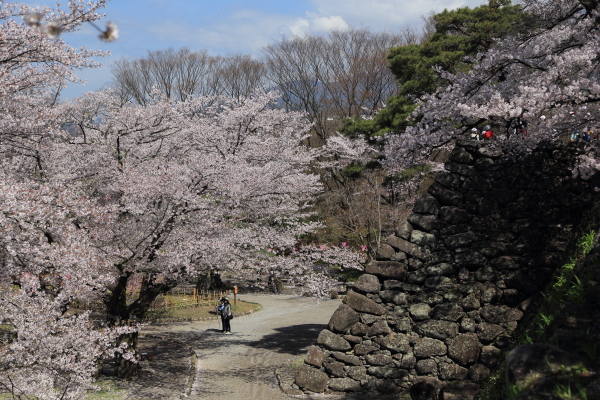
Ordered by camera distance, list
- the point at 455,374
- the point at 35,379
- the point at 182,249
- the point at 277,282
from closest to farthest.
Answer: the point at 35,379
the point at 455,374
the point at 182,249
the point at 277,282

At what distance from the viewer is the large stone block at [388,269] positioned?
27.9 ft

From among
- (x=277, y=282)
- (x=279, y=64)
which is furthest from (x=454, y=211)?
(x=279, y=64)

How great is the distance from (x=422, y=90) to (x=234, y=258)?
771 cm

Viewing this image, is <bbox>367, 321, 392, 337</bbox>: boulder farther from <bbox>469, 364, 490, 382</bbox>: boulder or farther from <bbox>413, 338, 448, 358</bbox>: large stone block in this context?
<bbox>469, 364, 490, 382</bbox>: boulder

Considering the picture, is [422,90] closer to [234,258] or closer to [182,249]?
[234,258]

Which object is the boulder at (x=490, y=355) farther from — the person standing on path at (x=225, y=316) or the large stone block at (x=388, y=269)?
the person standing on path at (x=225, y=316)

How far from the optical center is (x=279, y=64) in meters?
34.8

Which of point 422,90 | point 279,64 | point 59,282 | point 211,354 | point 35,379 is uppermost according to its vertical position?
point 279,64

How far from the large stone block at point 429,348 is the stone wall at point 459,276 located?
0.02m

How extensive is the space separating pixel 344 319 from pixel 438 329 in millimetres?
1725

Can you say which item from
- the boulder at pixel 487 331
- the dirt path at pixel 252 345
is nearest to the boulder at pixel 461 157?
the boulder at pixel 487 331

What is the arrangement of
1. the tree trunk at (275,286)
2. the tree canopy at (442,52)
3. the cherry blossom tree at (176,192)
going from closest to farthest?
1. the cherry blossom tree at (176,192)
2. the tree canopy at (442,52)
3. the tree trunk at (275,286)

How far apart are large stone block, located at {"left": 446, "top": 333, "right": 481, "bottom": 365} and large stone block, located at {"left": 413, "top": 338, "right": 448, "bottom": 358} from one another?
14 cm

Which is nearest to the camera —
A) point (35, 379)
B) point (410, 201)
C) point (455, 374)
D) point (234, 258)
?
point (35, 379)
